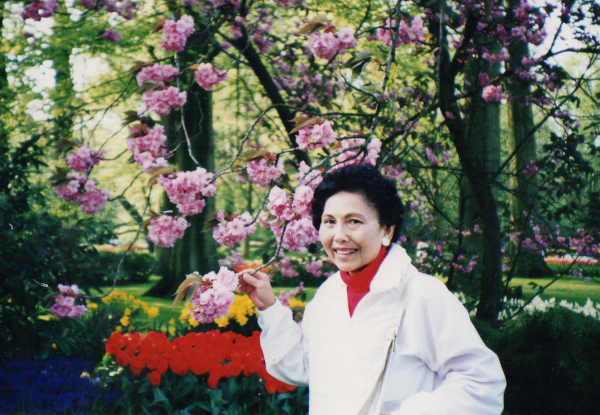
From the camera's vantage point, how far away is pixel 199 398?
3.86m

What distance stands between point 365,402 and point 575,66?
2486cm

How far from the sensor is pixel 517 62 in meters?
4.95

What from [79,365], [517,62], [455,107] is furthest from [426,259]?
[79,365]

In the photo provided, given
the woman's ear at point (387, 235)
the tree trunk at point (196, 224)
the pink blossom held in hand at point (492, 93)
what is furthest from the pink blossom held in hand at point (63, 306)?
the tree trunk at point (196, 224)

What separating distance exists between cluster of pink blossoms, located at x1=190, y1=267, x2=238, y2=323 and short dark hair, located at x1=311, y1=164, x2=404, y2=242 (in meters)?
0.50

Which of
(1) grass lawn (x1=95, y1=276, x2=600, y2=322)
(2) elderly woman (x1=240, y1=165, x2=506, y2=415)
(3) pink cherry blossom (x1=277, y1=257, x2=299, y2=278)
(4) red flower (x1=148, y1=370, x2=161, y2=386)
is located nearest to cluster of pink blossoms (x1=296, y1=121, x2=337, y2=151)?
(2) elderly woman (x1=240, y1=165, x2=506, y2=415)

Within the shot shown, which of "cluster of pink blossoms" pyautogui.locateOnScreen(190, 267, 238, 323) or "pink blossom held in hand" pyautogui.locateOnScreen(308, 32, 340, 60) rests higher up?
"pink blossom held in hand" pyautogui.locateOnScreen(308, 32, 340, 60)

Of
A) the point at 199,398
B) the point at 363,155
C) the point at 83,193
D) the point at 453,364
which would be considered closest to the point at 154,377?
the point at 199,398

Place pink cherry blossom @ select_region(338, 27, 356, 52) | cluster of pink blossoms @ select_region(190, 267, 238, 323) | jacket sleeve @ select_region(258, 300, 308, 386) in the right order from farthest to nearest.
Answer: pink cherry blossom @ select_region(338, 27, 356, 52), cluster of pink blossoms @ select_region(190, 267, 238, 323), jacket sleeve @ select_region(258, 300, 308, 386)

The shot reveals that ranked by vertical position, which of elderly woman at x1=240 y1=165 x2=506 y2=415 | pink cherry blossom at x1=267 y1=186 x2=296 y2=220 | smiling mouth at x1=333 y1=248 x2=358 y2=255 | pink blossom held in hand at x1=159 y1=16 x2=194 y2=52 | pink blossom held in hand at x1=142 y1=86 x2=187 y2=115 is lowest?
elderly woman at x1=240 y1=165 x2=506 y2=415

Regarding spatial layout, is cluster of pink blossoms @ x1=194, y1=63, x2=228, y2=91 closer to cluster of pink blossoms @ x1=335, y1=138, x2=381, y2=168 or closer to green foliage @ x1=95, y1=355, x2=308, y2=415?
cluster of pink blossoms @ x1=335, y1=138, x2=381, y2=168

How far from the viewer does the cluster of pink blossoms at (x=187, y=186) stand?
2887 millimetres

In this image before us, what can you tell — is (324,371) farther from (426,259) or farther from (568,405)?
(426,259)

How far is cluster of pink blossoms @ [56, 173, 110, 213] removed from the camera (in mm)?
3719
